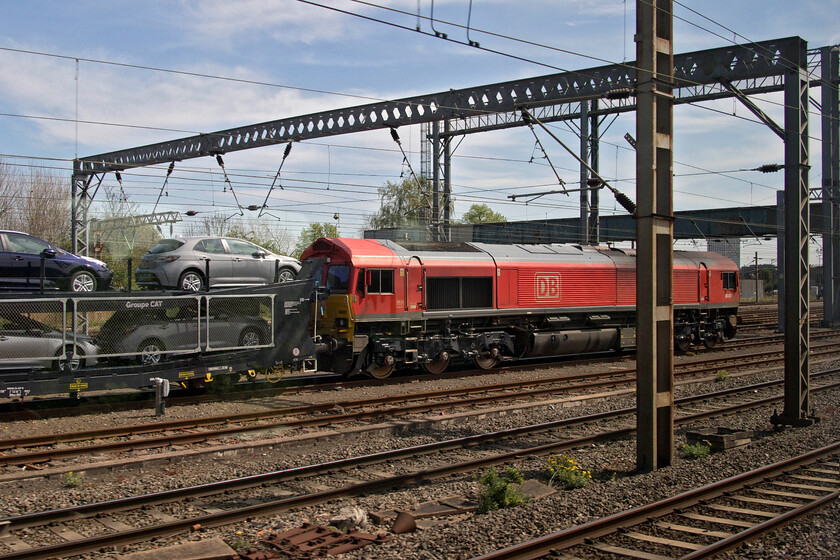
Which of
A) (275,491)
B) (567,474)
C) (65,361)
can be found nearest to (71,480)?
(275,491)

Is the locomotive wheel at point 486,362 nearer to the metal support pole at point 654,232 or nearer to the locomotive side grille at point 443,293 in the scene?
the locomotive side grille at point 443,293

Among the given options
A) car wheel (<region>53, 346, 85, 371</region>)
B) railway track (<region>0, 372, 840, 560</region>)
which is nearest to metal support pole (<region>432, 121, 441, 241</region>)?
railway track (<region>0, 372, 840, 560</region>)

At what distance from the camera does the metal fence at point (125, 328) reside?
11.7 m

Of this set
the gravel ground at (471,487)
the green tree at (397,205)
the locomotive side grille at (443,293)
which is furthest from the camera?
the green tree at (397,205)

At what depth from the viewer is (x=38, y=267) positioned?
13680mm

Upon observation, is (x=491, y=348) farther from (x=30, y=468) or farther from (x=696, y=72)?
(x=30, y=468)

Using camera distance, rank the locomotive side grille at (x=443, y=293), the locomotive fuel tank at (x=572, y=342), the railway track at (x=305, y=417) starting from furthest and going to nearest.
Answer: the locomotive fuel tank at (x=572, y=342)
the locomotive side grille at (x=443, y=293)
the railway track at (x=305, y=417)

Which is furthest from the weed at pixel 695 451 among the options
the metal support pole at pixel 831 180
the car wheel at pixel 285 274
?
the metal support pole at pixel 831 180

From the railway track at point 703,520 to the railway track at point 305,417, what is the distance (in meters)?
5.34

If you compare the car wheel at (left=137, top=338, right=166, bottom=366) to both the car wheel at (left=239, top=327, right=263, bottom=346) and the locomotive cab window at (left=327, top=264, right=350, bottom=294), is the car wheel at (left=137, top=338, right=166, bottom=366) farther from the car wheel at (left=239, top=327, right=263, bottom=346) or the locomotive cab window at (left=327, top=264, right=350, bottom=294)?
the locomotive cab window at (left=327, top=264, right=350, bottom=294)

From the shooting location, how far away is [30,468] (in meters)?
8.94

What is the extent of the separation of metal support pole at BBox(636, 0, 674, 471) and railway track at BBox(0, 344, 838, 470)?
13.3ft

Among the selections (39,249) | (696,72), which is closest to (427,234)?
(696,72)

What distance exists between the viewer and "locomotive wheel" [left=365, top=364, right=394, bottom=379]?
17031mm
